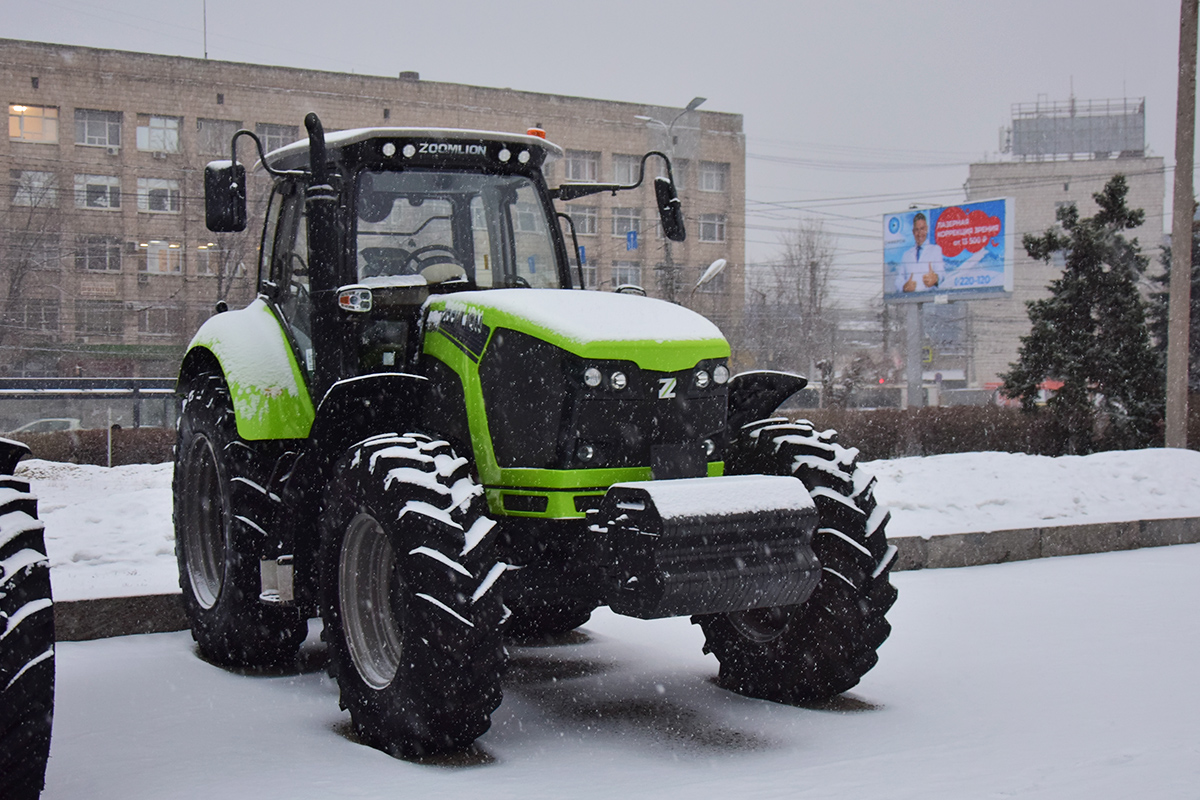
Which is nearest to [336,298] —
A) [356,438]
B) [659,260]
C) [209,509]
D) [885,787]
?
[356,438]

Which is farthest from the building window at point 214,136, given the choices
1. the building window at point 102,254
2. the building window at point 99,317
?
the building window at point 99,317

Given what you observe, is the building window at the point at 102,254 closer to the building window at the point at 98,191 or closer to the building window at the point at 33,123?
the building window at the point at 98,191

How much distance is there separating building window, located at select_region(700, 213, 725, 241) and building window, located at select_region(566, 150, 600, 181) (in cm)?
643

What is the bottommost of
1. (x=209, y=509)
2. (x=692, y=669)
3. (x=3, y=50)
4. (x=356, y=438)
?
(x=692, y=669)

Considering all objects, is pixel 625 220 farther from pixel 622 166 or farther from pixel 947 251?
pixel 947 251

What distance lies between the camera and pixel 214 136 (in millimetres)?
39500

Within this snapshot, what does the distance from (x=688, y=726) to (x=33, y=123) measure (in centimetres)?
4685

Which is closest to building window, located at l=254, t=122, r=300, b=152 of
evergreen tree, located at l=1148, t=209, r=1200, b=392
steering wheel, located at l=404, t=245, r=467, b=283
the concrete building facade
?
evergreen tree, located at l=1148, t=209, r=1200, b=392

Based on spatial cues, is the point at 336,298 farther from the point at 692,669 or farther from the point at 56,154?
the point at 56,154

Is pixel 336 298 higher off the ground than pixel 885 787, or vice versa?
pixel 336 298

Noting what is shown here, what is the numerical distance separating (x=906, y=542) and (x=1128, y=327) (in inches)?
486

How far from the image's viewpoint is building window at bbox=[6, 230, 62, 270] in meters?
37.0

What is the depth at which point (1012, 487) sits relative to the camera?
1265cm

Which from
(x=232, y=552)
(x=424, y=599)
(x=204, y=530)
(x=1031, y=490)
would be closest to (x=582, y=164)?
(x=1031, y=490)
